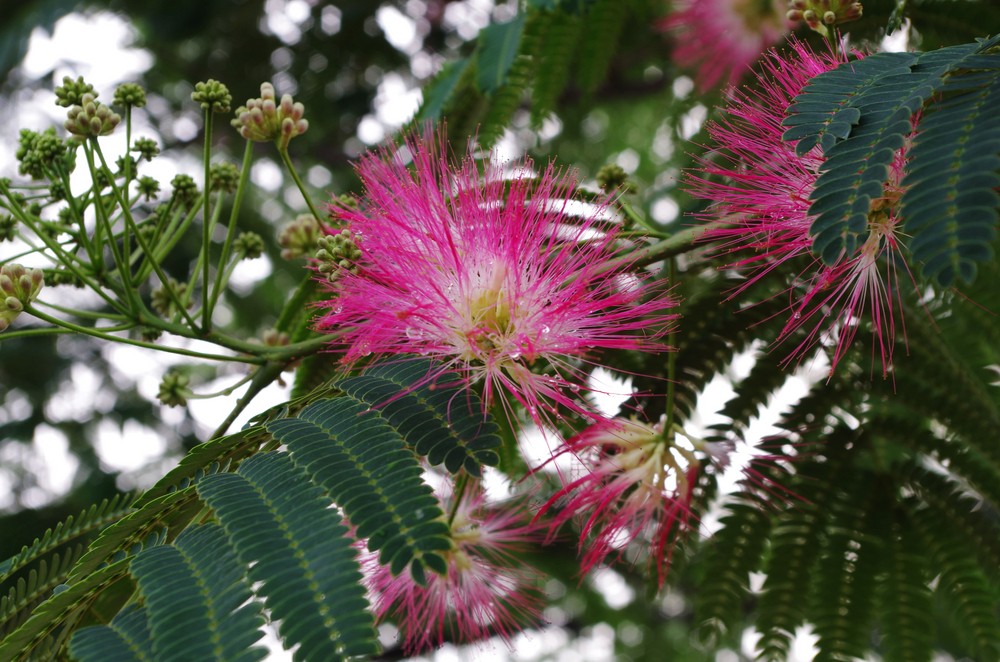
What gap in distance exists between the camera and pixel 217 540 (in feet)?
4.92

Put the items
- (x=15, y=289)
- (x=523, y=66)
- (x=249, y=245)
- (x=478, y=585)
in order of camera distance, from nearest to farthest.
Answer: (x=15, y=289) < (x=478, y=585) < (x=249, y=245) < (x=523, y=66)

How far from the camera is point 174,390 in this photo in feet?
7.25

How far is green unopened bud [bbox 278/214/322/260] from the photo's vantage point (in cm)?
225

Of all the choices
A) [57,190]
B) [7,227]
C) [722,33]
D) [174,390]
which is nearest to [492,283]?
[174,390]

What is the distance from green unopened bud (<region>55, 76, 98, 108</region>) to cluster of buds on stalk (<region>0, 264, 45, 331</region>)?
1.40 feet

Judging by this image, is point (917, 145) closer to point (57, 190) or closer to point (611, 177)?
point (611, 177)

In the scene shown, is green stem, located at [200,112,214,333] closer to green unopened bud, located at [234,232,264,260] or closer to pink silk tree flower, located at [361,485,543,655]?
green unopened bud, located at [234,232,264,260]

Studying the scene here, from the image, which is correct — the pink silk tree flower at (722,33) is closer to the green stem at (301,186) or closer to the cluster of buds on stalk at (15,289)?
the green stem at (301,186)

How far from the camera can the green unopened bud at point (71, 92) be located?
79.7 inches

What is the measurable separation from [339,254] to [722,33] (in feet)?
9.33

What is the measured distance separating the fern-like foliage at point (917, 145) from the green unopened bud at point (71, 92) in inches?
57.8

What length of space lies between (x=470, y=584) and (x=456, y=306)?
85 cm

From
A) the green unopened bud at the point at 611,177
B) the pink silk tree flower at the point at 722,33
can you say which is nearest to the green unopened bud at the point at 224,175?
the green unopened bud at the point at 611,177

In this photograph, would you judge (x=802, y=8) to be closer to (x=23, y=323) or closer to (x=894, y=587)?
(x=894, y=587)
